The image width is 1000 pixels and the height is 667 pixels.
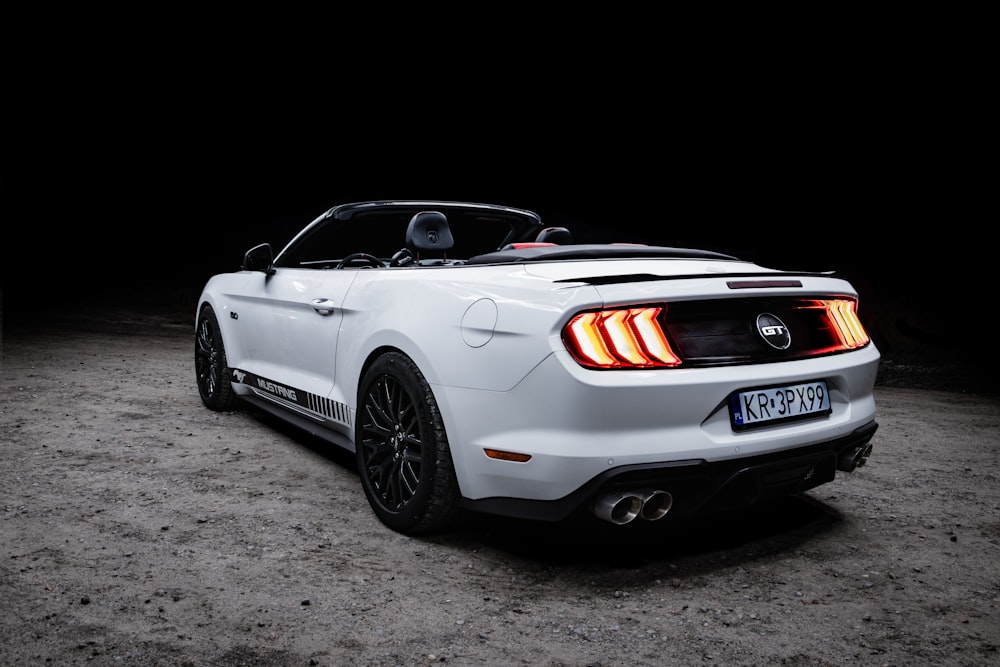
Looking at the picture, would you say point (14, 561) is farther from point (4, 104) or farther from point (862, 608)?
point (4, 104)

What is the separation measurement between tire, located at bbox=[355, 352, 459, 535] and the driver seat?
95cm

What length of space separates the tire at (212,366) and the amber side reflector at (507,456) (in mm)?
3099

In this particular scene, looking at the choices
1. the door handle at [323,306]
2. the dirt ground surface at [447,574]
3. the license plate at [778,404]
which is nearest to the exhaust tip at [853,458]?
the license plate at [778,404]

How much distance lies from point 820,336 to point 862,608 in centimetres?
101

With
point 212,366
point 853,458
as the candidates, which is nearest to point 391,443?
point 853,458

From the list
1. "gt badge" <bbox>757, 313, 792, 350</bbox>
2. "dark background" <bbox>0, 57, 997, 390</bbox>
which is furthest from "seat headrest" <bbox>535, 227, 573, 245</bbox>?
"dark background" <bbox>0, 57, 997, 390</bbox>

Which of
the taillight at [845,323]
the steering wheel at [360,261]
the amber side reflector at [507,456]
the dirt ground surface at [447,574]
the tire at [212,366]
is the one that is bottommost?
the dirt ground surface at [447,574]

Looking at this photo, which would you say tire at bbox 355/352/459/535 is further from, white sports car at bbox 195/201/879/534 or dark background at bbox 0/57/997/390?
dark background at bbox 0/57/997/390

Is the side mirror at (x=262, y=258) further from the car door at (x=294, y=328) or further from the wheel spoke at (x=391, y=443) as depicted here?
the wheel spoke at (x=391, y=443)

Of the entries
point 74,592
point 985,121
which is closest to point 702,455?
point 74,592

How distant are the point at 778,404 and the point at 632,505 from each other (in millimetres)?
653

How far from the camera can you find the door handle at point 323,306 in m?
3.76

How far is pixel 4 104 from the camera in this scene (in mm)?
29547

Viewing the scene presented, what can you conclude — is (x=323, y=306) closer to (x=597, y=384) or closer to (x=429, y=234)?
(x=429, y=234)
